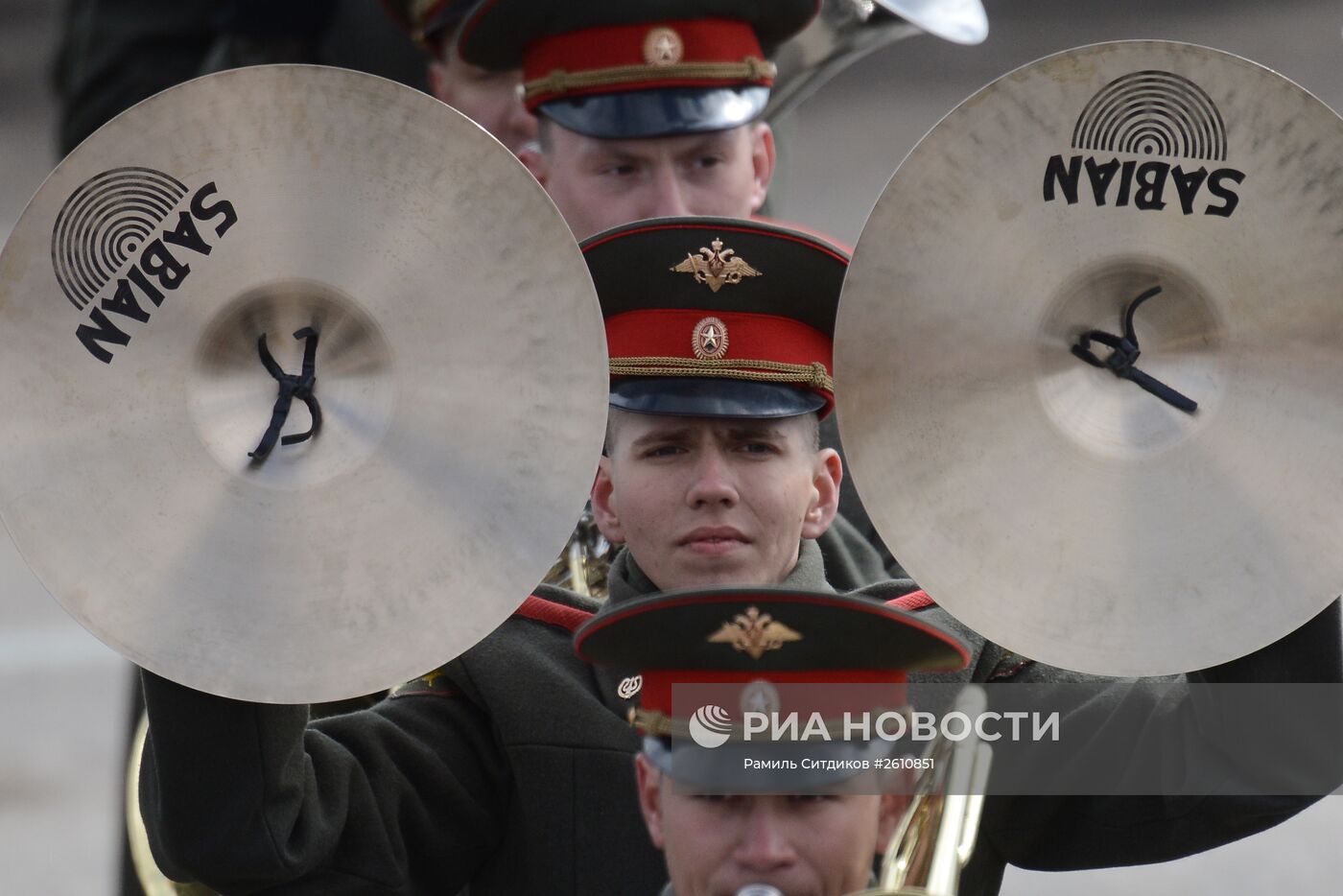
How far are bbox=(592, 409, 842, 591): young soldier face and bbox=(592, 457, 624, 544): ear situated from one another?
2 cm

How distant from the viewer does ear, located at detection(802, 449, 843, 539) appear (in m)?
3.67

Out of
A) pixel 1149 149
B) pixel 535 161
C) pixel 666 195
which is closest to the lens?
pixel 1149 149

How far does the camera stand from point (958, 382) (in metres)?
3.21

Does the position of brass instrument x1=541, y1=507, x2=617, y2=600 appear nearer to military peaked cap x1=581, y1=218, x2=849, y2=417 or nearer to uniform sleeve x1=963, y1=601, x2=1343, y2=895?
military peaked cap x1=581, y1=218, x2=849, y2=417

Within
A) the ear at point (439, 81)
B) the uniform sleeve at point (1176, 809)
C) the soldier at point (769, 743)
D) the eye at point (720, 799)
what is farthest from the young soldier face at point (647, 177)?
the eye at point (720, 799)

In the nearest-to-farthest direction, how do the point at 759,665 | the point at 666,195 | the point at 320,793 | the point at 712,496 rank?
the point at 759,665 < the point at 320,793 < the point at 712,496 < the point at 666,195

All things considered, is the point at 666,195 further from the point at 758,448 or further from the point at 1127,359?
the point at 1127,359

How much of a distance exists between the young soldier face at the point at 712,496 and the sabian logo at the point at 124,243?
74cm

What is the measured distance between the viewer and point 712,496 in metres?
3.54

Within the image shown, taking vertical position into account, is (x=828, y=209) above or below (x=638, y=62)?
above

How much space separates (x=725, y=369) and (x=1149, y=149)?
2.34 feet

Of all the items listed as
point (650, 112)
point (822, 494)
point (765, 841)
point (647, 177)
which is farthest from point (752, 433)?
point (650, 112)

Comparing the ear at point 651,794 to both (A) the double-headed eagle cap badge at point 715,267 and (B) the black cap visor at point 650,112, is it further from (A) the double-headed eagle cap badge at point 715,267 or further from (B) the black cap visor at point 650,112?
(B) the black cap visor at point 650,112

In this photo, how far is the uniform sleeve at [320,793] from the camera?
3178 mm
